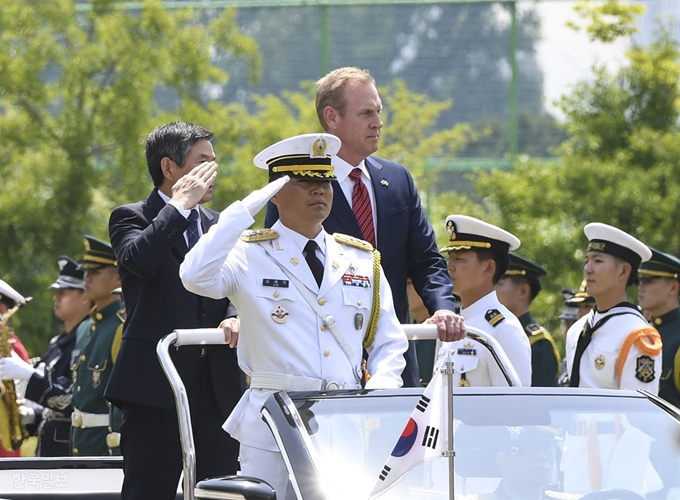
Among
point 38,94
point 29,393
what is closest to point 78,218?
point 38,94

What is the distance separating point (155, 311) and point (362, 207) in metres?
1.01

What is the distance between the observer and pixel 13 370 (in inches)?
351

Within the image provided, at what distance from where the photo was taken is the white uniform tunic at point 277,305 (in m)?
4.79

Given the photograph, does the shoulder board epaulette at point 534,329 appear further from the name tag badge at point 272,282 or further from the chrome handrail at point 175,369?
the name tag badge at point 272,282

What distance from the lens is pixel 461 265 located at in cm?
739

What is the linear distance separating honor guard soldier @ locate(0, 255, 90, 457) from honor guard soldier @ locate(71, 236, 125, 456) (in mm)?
352

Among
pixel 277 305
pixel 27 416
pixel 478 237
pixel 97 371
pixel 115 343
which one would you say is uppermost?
pixel 478 237

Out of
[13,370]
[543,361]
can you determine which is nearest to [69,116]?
[13,370]

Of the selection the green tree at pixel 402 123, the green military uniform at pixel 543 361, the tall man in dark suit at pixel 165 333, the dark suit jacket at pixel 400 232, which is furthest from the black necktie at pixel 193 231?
the green tree at pixel 402 123

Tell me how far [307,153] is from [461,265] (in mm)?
2471

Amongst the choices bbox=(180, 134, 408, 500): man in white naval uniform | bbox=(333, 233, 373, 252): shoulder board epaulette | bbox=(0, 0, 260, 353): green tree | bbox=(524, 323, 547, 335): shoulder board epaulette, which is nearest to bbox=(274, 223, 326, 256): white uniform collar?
bbox=(180, 134, 408, 500): man in white naval uniform

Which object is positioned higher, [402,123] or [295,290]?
[402,123]

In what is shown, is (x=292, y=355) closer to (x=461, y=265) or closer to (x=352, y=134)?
(x=352, y=134)

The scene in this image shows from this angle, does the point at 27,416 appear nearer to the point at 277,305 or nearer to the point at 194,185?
the point at 194,185
